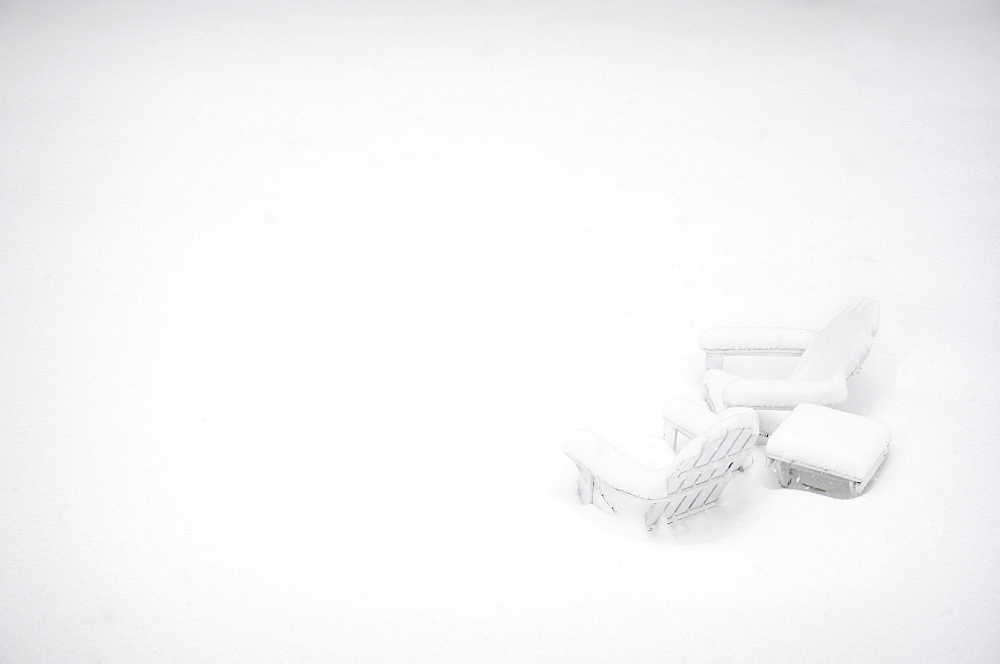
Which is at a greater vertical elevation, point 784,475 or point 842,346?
point 842,346

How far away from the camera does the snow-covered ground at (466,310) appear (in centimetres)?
316

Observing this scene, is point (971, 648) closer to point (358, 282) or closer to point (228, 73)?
point (358, 282)

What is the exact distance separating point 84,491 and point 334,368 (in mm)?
1716

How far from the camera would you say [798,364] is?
15.9 ft

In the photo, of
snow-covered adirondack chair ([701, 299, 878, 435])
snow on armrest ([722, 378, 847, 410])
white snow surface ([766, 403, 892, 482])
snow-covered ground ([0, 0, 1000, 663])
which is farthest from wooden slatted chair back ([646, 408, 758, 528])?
snow-covered adirondack chair ([701, 299, 878, 435])

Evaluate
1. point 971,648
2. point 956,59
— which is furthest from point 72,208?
point 956,59

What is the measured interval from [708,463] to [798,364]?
69.4 inches

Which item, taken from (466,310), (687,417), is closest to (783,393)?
(687,417)

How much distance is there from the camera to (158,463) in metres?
4.04

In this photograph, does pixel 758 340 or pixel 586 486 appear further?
pixel 758 340

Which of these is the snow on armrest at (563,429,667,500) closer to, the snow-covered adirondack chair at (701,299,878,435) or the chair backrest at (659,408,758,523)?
the chair backrest at (659,408,758,523)

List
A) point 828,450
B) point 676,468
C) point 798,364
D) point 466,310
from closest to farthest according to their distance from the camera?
1. point 676,468
2. point 828,450
3. point 798,364
4. point 466,310

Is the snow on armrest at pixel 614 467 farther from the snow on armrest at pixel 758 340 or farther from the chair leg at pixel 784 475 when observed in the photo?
the snow on armrest at pixel 758 340

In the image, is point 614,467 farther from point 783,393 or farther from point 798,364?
point 798,364
